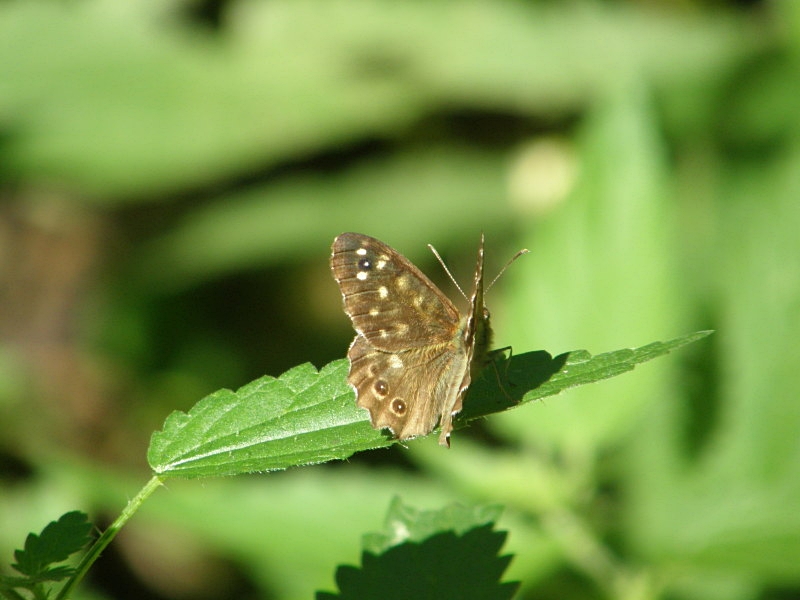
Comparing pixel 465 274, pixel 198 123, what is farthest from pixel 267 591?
pixel 198 123

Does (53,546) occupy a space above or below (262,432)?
below

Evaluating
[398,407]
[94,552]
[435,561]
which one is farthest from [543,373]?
[94,552]

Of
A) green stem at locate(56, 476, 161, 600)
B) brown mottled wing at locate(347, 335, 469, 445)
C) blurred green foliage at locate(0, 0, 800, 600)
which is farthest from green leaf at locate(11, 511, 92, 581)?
blurred green foliage at locate(0, 0, 800, 600)

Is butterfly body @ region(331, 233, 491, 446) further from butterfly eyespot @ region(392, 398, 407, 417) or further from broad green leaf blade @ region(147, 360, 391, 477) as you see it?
broad green leaf blade @ region(147, 360, 391, 477)

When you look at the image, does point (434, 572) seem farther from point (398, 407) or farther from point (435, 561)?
point (398, 407)

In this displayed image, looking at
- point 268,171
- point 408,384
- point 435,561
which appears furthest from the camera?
point 268,171

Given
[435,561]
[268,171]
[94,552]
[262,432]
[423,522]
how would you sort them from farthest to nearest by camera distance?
[268,171] < [423,522] < [435,561] < [262,432] < [94,552]

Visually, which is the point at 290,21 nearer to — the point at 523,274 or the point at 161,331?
the point at 161,331

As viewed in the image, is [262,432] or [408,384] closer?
[262,432]
